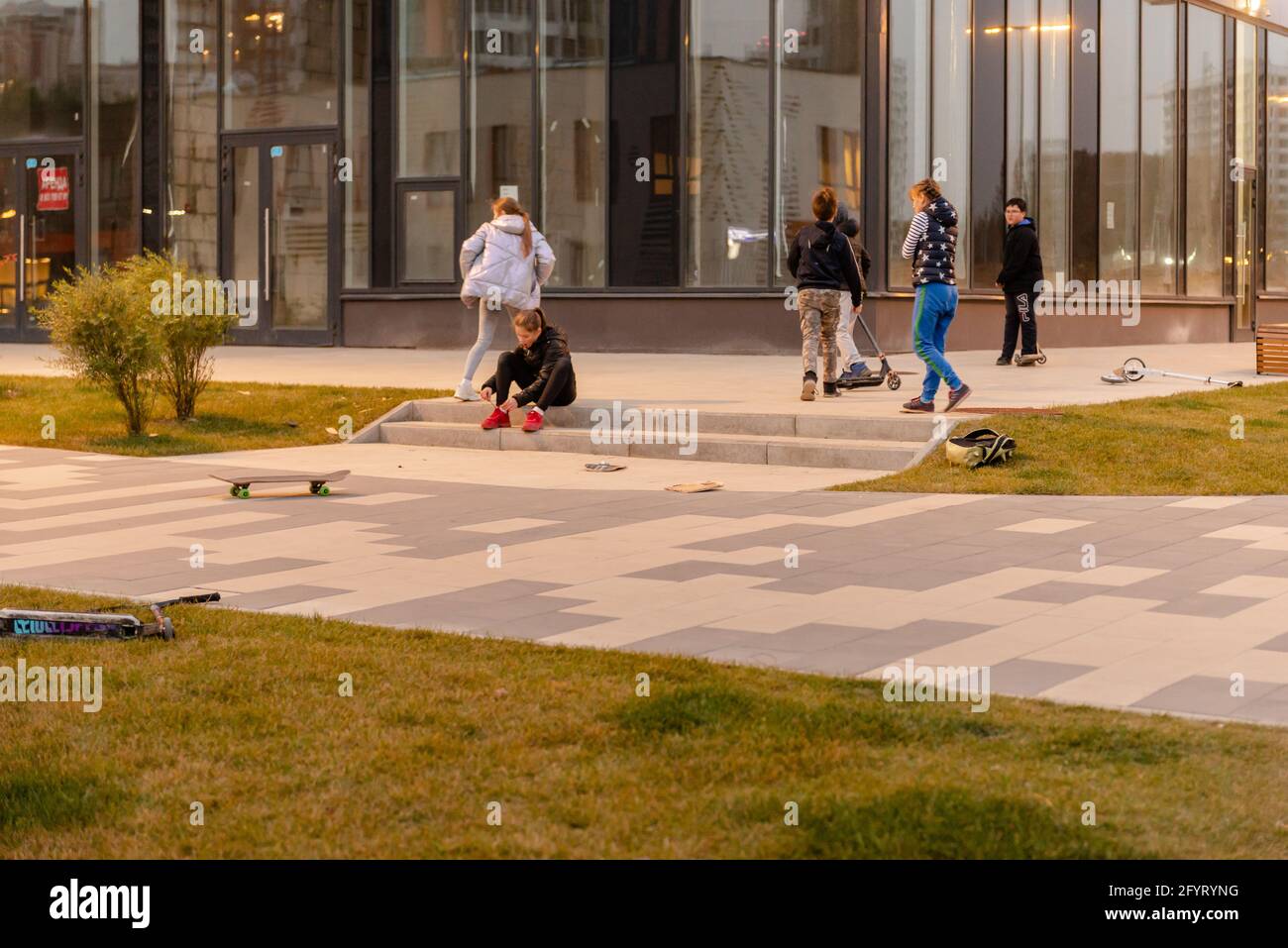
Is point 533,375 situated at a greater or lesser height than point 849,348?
lesser

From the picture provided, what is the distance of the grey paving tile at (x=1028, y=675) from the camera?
611 centimetres

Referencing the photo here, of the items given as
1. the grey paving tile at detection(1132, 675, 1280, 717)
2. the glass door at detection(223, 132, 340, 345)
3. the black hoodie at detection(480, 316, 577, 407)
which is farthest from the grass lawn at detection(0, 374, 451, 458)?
the grey paving tile at detection(1132, 675, 1280, 717)

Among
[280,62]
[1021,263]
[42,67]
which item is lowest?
[1021,263]

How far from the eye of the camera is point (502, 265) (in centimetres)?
1617

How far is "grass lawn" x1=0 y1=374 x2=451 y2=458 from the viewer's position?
16047 mm

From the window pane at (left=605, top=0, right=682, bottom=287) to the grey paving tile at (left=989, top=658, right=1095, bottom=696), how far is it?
20.1 meters

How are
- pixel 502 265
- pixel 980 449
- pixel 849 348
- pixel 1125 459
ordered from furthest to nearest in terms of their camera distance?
pixel 849 348 < pixel 502 265 < pixel 1125 459 < pixel 980 449

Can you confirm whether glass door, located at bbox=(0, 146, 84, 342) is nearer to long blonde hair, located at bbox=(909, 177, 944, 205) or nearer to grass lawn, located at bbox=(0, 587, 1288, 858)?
long blonde hair, located at bbox=(909, 177, 944, 205)

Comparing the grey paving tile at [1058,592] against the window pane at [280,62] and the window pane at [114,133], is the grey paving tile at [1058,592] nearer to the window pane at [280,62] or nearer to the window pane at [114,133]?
the window pane at [280,62]

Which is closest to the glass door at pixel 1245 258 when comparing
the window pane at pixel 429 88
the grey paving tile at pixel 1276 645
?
the window pane at pixel 429 88

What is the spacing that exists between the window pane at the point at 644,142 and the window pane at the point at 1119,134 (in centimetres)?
928

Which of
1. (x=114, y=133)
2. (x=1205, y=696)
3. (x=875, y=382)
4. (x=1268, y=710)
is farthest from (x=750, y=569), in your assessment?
(x=114, y=133)

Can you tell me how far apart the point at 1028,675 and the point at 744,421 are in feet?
29.9

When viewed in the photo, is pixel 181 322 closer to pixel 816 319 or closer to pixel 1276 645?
pixel 816 319
